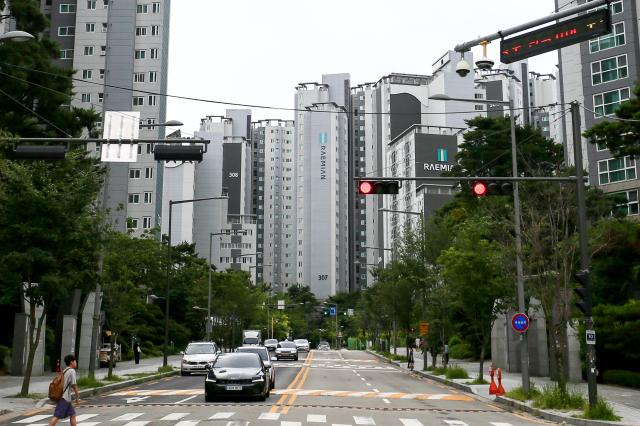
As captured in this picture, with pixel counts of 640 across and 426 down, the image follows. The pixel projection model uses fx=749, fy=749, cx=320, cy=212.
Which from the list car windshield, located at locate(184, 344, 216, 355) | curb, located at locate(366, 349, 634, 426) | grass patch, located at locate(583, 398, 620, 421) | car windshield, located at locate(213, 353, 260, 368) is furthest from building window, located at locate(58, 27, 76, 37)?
grass patch, located at locate(583, 398, 620, 421)

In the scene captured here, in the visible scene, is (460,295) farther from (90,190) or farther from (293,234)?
(293,234)

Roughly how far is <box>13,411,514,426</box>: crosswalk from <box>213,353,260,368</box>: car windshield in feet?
15.6

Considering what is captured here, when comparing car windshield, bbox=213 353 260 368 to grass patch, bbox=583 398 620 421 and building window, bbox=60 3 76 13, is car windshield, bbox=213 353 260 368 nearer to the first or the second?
grass patch, bbox=583 398 620 421

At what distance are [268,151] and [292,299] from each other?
55.4 meters

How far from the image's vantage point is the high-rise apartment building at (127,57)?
86.3 metres

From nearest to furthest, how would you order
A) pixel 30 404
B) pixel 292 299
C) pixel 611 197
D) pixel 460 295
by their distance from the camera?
pixel 30 404, pixel 460 295, pixel 611 197, pixel 292 299

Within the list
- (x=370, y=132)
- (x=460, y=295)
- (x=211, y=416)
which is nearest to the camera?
(x=211, y=416)

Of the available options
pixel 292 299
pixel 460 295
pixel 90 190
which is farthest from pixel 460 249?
pixel 292 299

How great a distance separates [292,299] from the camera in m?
146

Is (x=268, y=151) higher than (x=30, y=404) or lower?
higher

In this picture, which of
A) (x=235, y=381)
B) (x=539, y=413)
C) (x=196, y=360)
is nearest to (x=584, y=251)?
(x=539, y=413)

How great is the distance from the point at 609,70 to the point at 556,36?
181 feet

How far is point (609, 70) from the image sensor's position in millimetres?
63031

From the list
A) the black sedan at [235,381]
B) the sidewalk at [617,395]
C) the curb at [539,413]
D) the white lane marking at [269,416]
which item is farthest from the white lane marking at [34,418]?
the sidewalk at [617,395]
